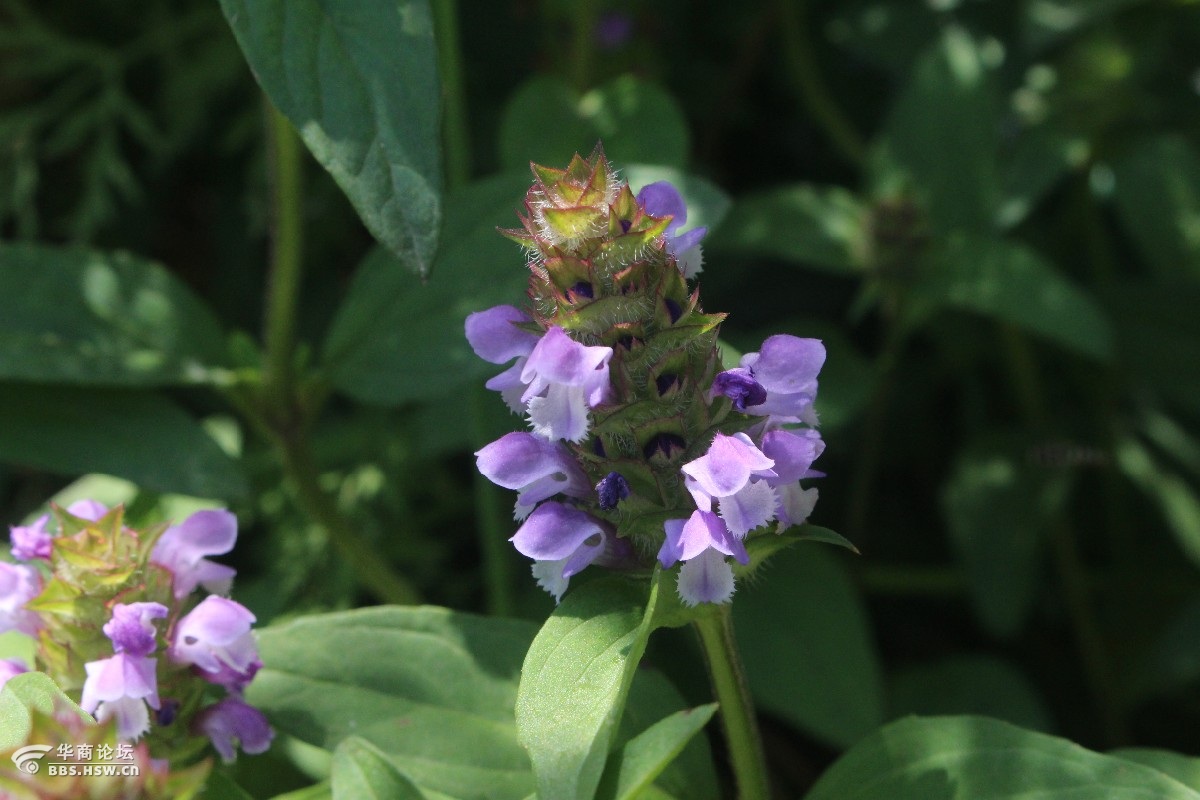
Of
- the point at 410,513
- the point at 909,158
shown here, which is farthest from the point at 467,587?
the point at 909,158

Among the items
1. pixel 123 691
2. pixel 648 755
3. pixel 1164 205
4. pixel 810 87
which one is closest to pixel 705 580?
pixel 648 755

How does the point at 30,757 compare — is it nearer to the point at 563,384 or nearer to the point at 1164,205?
the point at 563,384

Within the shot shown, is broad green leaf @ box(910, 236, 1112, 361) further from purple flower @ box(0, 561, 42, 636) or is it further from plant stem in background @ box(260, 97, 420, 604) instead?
purple flower @ box(0, 561, 42, 636)

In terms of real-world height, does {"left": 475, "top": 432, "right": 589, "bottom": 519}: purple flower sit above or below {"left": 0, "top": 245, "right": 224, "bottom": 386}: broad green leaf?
above

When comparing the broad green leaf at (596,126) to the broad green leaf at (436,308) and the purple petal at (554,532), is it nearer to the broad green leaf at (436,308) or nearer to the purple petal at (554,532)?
the broad green leaf at (436,308)

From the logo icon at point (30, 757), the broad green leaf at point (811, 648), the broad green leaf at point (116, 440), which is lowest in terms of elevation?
the broad green leaf at point (811, 648)

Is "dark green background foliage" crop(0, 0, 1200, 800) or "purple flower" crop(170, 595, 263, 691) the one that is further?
"dark green background foliage" crop(0, 0, 1200, 800)

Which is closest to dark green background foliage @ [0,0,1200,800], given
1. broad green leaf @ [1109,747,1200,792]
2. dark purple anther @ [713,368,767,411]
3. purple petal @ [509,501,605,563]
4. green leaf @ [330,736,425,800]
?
broad green leaf @ [1109,747,1200,792]

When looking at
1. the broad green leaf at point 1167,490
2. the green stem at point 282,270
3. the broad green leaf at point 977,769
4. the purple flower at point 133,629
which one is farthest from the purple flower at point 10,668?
the broad green leaf at point 1167,490
